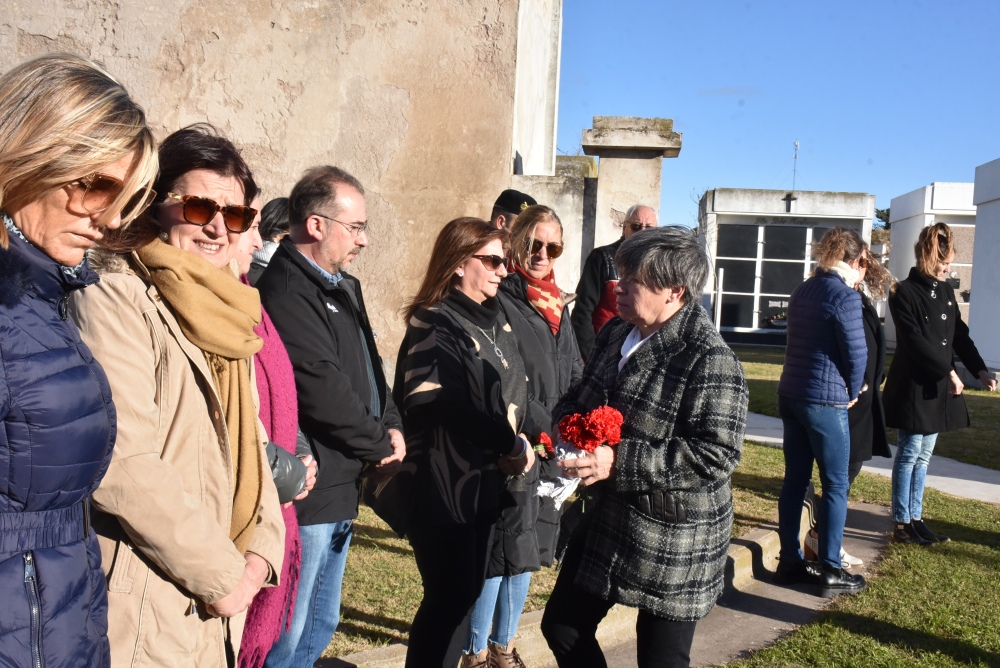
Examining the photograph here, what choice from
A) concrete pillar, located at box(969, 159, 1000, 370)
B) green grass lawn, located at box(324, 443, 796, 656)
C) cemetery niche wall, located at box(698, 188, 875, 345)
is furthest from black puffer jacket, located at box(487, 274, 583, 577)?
cemetery niche wall, located at box(698, 188, 875, 345)

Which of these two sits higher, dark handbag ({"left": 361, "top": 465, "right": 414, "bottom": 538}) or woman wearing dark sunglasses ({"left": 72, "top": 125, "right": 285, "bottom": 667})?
woman wearing dark sunglasses ({"left": 72, "top": 125, "right": 285, "bottom": 667})

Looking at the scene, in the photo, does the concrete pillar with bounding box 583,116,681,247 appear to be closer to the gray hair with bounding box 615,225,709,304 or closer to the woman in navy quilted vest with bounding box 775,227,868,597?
the woman in navy quilted vest with bounding box 775,227,868,597

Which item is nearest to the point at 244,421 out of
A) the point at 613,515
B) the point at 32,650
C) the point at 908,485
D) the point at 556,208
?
the point at 32,650

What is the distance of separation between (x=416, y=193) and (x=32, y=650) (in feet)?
17.9

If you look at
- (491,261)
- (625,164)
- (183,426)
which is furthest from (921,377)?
(183,426)

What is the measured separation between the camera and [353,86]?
6.61 meters

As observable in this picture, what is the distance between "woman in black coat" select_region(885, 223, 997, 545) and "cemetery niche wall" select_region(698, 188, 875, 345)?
23.8 metres

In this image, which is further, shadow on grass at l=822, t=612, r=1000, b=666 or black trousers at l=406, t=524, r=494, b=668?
shadow on grass at l=822, t=612, r=1000, b=666

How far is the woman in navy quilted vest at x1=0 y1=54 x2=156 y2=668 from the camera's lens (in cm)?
154

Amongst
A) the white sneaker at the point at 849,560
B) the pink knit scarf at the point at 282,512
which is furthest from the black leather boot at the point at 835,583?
the pink knit scarf at the point at 282,512

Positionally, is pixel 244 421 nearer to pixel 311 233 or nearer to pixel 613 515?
pixel 311 233

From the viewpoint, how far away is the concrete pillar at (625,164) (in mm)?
6824

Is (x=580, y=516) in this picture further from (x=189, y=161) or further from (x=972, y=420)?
(x=972, y=420)

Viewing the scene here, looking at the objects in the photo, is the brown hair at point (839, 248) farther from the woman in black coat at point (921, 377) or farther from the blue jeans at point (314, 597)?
the blue jeans at point (314, 597)
